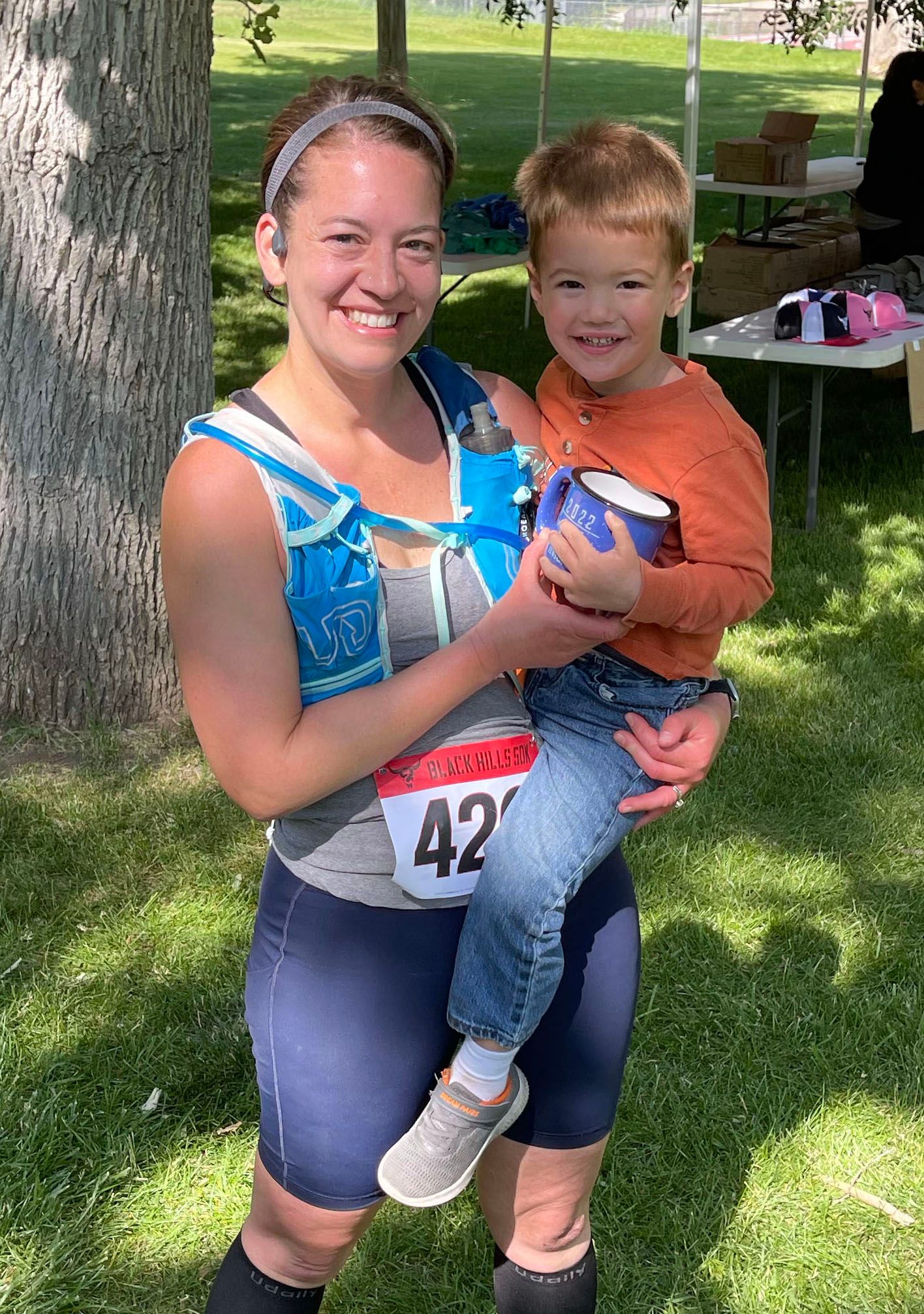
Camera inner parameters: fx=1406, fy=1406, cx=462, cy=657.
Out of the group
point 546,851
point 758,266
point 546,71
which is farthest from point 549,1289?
point 546,71

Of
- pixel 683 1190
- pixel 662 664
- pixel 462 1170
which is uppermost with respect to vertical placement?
pixel 662 664

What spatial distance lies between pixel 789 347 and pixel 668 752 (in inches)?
180

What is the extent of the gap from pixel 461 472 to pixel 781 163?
7.54 m

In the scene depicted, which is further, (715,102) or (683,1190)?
(715,102)

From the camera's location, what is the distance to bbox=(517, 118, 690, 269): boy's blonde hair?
1841 mm

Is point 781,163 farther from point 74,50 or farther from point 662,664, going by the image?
point 662,664

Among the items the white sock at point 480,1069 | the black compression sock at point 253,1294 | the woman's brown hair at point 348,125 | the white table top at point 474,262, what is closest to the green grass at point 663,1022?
the black compression sock at point 253,1294

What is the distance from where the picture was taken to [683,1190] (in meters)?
2.84

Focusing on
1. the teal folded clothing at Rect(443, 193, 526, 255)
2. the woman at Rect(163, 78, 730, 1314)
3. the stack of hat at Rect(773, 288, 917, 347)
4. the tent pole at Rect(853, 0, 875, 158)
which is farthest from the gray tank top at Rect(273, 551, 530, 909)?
the tent pole at Rect(853, 0, 875, 158)

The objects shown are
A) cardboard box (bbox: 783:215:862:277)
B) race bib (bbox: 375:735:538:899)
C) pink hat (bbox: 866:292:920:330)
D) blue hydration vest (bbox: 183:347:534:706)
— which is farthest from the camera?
cardboard box (bbox: 783:215:862:277)

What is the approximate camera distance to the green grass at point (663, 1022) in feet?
8.74

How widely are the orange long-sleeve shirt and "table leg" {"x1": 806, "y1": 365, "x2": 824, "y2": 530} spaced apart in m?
4.47

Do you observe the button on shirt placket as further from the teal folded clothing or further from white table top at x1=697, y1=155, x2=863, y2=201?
white table top at x1=697, y1=155, x2=863, y2=201

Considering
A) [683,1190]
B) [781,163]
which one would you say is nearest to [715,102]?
[781,163]
